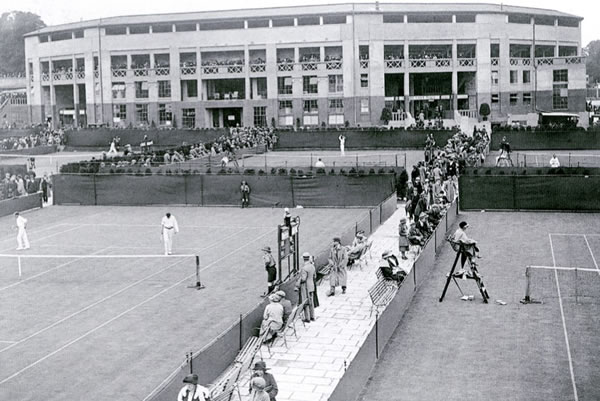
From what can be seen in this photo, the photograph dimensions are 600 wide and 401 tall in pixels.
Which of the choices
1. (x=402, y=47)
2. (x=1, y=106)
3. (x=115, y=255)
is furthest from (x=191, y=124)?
(x=115, y=255)

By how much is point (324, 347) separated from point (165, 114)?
8431 cm

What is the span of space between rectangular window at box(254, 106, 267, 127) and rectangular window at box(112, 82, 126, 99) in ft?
53.7

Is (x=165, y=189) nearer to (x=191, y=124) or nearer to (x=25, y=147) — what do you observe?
(x=25, y=147)

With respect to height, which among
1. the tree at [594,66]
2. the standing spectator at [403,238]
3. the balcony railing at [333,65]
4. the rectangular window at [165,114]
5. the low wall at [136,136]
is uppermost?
the tree at [594,66]

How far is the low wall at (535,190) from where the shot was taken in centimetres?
4119

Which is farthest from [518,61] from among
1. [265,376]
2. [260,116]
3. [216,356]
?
[265,376]

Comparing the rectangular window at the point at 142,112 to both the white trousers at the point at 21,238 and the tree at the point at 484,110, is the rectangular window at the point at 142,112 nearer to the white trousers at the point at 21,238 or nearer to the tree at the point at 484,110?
the tree at the point at 484,110

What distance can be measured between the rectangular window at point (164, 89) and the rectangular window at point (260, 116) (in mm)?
10877

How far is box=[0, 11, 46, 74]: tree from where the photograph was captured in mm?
142375

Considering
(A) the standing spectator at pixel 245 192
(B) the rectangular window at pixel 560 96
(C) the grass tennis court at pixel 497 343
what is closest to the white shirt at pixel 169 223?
(C) the grass tennis court at pixel 497 343

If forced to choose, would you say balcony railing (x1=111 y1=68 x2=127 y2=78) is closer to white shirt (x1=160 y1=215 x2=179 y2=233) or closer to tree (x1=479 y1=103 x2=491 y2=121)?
tree (x1=479 y1=103 x2=491 y2=121)

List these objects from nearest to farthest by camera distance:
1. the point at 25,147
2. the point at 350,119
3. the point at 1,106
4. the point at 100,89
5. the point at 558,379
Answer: the point at 558,379, the point at 25,147, the point at 350,119, the point at 100,89, the point at 1,106

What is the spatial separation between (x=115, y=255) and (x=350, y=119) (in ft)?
211

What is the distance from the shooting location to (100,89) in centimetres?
10225
